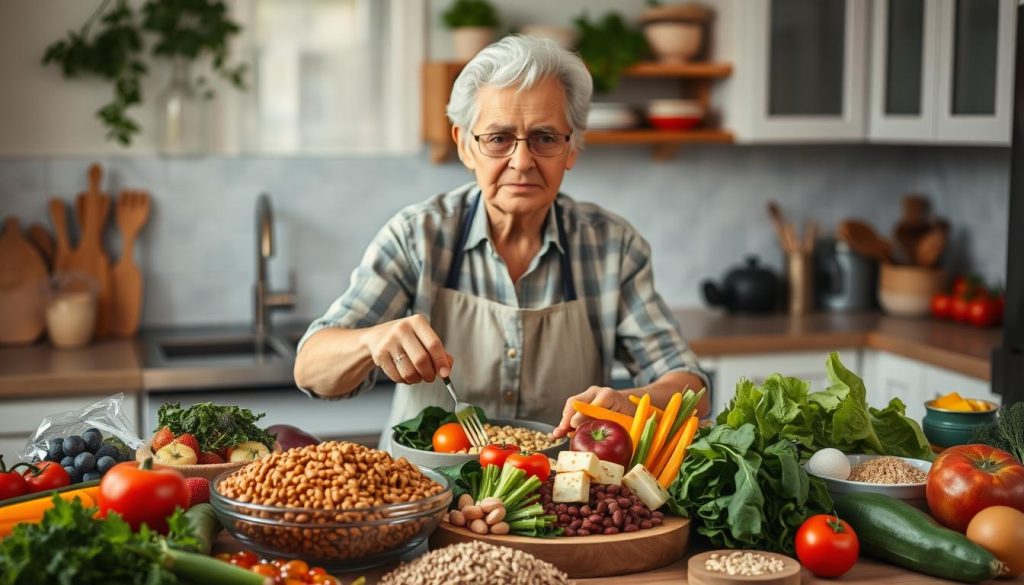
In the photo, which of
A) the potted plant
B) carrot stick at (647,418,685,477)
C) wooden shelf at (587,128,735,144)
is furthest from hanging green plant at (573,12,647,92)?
carrot stick at (647,418,685,477)

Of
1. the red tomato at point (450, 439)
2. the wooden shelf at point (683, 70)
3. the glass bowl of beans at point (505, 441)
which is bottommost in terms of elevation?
the glass bowl of beans at point (505, 441)

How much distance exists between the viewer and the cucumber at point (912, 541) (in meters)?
1.59

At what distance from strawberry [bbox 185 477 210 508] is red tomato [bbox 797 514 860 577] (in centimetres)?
83

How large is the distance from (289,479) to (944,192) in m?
3.53

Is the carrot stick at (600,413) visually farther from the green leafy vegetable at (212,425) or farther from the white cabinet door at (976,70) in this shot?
the white cabinet door at (976,70)

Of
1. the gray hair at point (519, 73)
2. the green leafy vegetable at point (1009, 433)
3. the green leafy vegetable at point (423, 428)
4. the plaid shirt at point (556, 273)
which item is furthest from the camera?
the plaid shirt at point (556, 273)

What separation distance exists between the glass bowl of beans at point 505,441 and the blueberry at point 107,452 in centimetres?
44

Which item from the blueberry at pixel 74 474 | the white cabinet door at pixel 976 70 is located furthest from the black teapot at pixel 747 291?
the blueberry at pixel 74 474

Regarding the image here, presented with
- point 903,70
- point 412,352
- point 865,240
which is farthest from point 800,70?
point 412,352

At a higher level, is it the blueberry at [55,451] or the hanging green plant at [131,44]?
the hanging green plant at [131,44]

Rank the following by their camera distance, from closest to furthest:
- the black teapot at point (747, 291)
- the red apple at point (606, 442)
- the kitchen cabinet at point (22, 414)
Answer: the red apple at point (606, 442), the kitchen cabinet at point (22, 414), the black teapot at point (747, 291)

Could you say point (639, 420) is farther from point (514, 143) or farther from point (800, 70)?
point (800, 70)

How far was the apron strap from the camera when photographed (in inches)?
102

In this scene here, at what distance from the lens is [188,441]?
181cm
